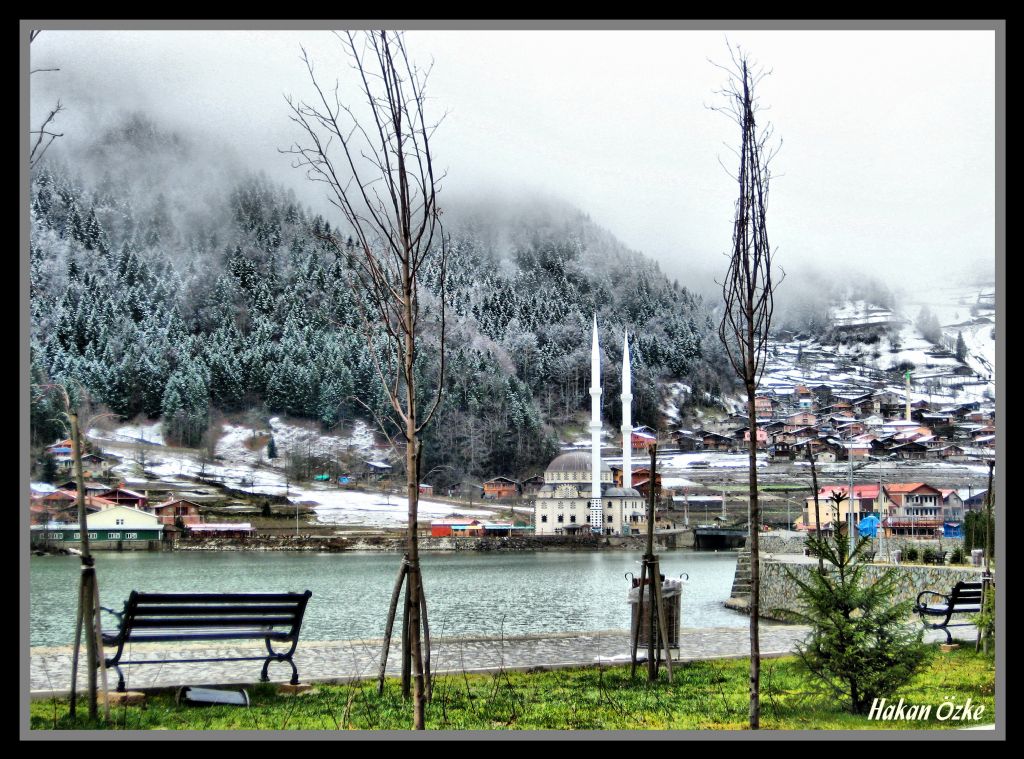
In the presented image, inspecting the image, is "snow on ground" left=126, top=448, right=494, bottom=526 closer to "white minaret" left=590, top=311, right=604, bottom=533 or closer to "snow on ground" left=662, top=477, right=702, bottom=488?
"white minaret" left=590, top=311, right=604, bottom=533

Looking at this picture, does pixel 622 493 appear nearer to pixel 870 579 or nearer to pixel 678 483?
pixel 678 483

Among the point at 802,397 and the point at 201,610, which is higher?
the point at 802,397

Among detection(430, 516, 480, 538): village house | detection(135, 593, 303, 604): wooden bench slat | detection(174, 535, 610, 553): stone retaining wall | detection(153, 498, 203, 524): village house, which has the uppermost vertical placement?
detection(135, 593, 303, 604): wooden bench slat

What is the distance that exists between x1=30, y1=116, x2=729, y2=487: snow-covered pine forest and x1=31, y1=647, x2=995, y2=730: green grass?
185ft

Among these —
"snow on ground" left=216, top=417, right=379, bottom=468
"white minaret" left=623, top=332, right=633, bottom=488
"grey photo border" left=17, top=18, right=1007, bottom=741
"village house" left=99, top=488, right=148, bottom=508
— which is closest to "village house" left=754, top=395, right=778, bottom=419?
"white minaret" left=623, top=332, right=633, bottom=488

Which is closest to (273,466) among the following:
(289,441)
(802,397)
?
(289,441)

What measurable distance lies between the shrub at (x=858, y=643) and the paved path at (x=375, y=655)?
126 centimetres

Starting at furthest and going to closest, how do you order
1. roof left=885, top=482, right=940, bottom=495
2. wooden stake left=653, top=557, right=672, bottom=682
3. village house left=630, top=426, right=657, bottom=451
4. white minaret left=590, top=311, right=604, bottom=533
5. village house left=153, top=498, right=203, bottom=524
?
village house left=630, top=426, right=657, bottom=451 < white minaret left=590, top=311, right=604, bottom=533 < village house left=153, top=498, right=203, bottom=524 < roof left=885, top=482, right=940, bottom=495 < wooden stake left=653, top=557, right=672, bottom=682

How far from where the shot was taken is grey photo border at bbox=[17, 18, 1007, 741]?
8.47 ft

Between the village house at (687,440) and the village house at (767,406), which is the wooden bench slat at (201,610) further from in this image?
the village house at (687,440)

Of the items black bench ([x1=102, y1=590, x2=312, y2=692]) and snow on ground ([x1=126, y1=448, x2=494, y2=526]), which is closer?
black bench ([x1=102, y1=590, x2=312, y2=692])

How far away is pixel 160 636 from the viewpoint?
12.4ft
